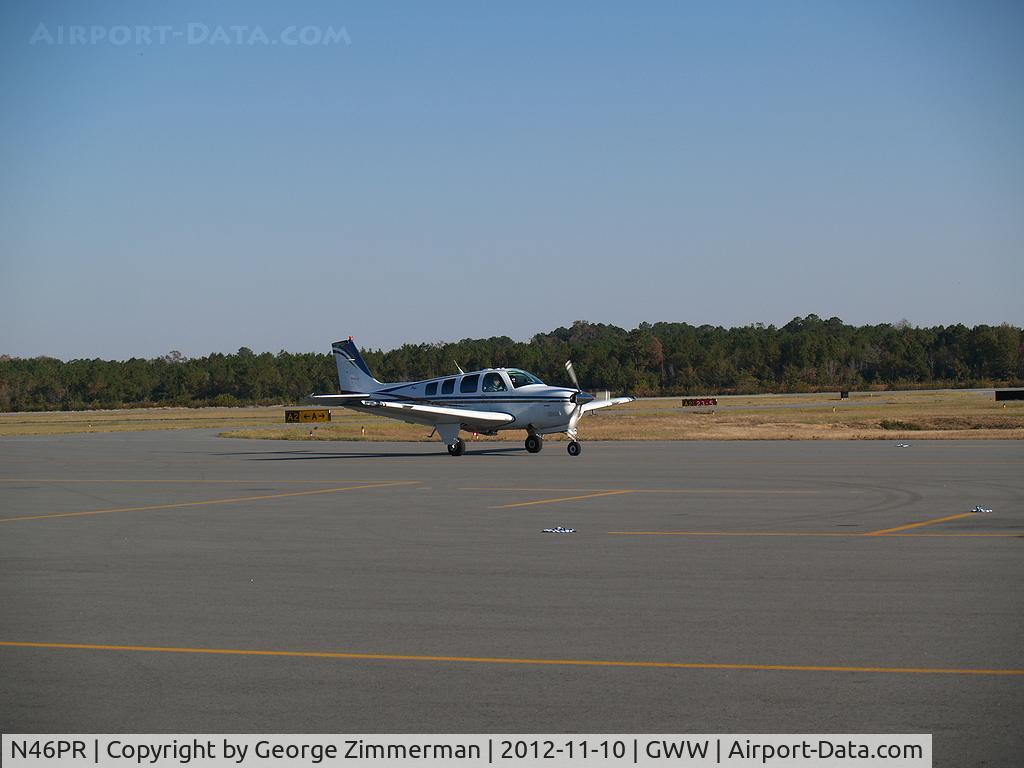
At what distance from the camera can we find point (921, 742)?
6.11 metres

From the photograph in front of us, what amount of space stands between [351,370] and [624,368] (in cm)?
10044

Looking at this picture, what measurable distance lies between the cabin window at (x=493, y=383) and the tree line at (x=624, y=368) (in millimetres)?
95000

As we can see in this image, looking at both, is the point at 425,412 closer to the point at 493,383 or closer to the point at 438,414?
the point at 438,414

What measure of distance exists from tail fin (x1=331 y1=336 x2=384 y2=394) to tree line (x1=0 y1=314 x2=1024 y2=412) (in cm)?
9108

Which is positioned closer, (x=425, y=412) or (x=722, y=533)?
(x=722, y=533)

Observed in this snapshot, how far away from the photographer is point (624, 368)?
13938 centimetres

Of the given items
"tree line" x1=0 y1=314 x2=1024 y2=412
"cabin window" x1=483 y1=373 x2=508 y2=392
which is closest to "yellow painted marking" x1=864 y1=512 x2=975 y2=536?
"cabin window" x1=483 y1=373 x2=508 y2=392

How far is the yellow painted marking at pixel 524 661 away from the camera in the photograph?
7.64 meters

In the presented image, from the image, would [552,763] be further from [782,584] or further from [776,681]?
[782,584]

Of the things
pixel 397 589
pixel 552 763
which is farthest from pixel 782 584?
pixel 552 763

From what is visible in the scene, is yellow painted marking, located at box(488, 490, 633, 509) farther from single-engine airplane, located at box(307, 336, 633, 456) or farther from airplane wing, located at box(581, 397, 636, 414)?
airplane wing, located at box(581, 397, 636, 414)

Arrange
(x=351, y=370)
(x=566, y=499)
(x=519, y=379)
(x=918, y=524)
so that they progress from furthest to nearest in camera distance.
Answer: (x=351, y=370) → (x=519, y=379) → (x=566, y=499) → (x=918, y=524)

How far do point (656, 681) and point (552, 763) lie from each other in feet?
5.51

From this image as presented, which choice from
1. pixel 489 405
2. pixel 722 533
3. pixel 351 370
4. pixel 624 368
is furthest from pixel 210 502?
pixel 624 368
